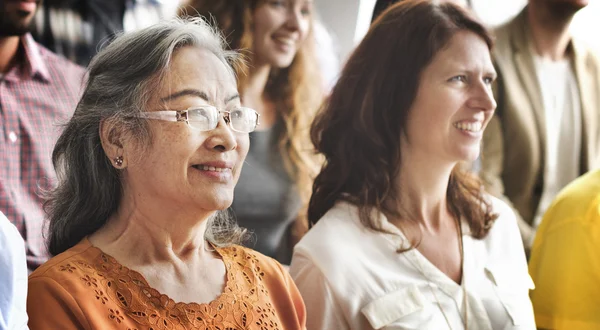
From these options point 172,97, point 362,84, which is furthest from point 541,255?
point 172,97

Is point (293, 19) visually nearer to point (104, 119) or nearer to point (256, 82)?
point (256, 82)

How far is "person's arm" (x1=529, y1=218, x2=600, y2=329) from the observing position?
6.68 feet

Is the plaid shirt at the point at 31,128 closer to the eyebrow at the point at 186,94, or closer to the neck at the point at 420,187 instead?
the eyebrow at the point at 186,94

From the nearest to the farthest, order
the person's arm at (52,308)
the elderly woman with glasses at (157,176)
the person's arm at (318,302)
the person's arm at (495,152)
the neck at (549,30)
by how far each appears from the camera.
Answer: the person's arm at (52,308)
the elderly woman with glasses at (157,176)
the person's arm at (318,302)
the person's arm at (495,152)
the neck at (549,30)

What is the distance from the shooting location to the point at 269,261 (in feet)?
5.41

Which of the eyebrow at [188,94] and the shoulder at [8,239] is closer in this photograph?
the shoulder at [8,239]

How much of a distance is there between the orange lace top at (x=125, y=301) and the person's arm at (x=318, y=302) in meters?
0.18

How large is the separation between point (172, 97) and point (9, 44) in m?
1.00

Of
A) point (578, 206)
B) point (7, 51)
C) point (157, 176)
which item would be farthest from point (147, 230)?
point (578, 206)

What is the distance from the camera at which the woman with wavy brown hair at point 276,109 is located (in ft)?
7.77

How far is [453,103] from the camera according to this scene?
6.30 ft

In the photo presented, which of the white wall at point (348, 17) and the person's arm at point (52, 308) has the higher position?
the white wall at point (348, 17)

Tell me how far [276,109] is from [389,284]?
2.82ft

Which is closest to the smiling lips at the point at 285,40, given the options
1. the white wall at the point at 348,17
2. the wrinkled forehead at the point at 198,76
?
the white wall at the point at 348,17
